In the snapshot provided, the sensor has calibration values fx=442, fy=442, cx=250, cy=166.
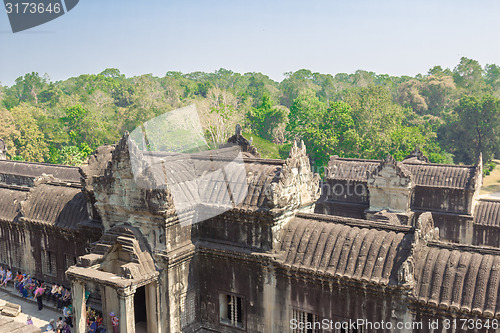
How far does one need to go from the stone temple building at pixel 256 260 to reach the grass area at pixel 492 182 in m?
39.5

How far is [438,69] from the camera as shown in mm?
96688

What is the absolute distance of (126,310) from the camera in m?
14.8

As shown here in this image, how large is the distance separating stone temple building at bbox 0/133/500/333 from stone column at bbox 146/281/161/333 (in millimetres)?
44

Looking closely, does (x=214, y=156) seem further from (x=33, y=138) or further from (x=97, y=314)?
(x=33, y=138)

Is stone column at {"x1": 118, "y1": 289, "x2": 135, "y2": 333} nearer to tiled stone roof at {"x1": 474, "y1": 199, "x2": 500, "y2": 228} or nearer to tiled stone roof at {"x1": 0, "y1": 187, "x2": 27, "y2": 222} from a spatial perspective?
tiled stone roof at {"x1": 0, "y1": 187, "x2": 27, "y2": 222}

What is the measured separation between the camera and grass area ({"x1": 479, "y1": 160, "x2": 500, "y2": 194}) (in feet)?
176

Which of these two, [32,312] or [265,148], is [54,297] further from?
[265,148]

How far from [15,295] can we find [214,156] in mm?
12999

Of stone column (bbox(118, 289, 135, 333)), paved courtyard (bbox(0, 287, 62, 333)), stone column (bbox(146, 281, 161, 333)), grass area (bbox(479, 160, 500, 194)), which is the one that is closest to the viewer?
stone column (bbox(118, 289, 135, 333))

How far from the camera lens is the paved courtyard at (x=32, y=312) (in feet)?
63.8

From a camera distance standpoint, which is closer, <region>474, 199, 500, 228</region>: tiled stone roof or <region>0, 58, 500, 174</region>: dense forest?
<region>474, 199, 500, 228</region>: tiled stone roof

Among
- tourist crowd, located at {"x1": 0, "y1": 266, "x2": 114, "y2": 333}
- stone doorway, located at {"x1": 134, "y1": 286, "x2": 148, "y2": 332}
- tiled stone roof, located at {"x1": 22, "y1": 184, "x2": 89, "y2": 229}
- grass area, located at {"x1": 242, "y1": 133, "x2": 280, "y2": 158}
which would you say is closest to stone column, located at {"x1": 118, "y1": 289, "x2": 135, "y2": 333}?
tourist crowd, located at {"x1": 0, "y1": 266, "x2": 114, "y2": 333}

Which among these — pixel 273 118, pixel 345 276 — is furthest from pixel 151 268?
pixel 273 118

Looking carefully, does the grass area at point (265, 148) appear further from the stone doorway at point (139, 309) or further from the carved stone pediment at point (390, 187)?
the stone doorway at point (139, 309)
